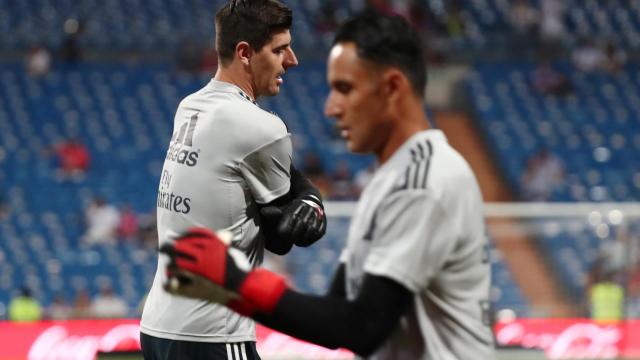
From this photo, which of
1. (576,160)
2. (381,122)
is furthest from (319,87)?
(381,122)

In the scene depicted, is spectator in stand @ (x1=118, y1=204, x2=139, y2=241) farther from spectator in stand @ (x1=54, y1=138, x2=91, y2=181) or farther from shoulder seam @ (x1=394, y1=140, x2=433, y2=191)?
shoulder seam @ (x1=394, y1=140, x2=433, y2=191)

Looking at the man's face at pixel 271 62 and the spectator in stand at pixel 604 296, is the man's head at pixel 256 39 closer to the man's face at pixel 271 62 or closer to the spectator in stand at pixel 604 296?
the man's face at pixel 271 62

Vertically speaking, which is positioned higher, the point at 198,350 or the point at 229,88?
the point at 229,88

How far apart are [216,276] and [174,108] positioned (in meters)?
18.0

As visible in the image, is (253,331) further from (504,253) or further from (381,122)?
(504,253)

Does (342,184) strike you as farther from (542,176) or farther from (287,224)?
(287,224)

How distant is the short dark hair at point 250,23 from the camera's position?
448cm

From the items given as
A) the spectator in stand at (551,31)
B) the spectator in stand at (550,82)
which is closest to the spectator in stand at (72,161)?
the spectator in stand at (550,82)

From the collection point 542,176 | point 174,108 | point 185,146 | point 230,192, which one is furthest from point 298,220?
point 174,108

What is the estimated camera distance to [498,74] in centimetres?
2217

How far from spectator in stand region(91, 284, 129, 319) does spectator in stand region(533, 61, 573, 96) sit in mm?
9864

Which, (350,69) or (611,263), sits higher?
(350,69)

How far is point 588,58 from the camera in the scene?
2198 centimetres

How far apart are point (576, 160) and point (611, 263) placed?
8.25m
